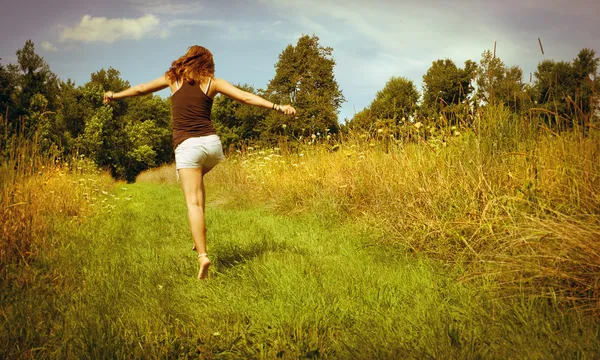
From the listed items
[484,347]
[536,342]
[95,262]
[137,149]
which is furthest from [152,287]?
[137,149]

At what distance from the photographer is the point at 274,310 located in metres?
2.51

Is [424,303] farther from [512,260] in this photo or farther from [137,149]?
[137,149]

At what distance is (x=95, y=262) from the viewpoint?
3939mm

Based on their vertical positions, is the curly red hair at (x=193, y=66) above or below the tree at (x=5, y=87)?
below

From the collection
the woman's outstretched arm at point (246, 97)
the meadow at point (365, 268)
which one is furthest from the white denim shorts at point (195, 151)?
the meadow at point (365, 268)

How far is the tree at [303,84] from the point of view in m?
29.8

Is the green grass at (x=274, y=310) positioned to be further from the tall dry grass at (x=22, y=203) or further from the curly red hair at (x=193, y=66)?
the curly red hair at (x=193, y=66)

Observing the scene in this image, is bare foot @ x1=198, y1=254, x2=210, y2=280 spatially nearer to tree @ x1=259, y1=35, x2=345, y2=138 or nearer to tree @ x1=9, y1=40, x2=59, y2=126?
tree @ x1=259, y1=35, x2=345, y2=138

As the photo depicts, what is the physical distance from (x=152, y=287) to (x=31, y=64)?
38.1 meters

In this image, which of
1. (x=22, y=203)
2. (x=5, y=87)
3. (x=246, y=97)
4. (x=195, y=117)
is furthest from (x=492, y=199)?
(x=5, y=87)

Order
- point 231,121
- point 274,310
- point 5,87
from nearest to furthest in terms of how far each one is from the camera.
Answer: point 274,310 < point 5,87 < point 231,121

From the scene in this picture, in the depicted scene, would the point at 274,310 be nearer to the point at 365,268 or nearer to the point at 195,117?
the point at 365,268

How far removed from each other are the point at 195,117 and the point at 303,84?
28.4 metres

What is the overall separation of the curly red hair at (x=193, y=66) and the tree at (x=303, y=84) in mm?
25887
